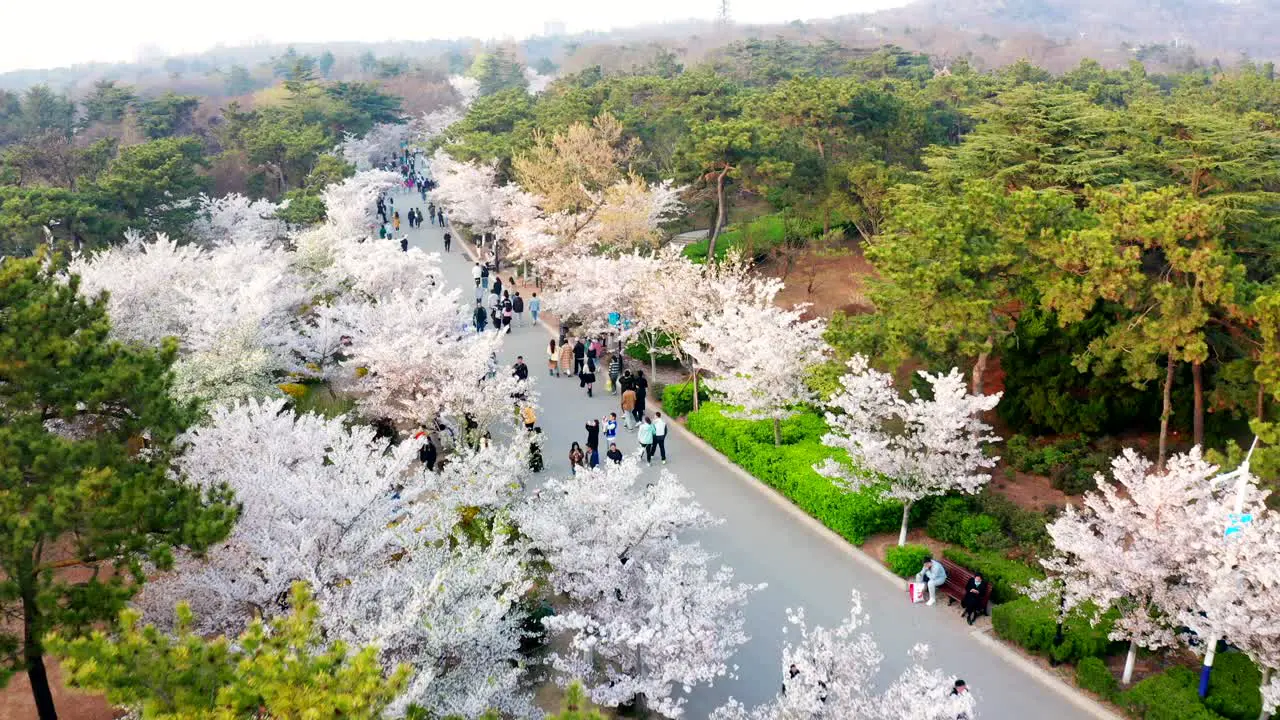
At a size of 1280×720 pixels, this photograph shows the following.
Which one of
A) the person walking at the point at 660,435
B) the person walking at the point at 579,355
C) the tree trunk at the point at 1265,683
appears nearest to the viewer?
the tree trunk at the point at 1265,683

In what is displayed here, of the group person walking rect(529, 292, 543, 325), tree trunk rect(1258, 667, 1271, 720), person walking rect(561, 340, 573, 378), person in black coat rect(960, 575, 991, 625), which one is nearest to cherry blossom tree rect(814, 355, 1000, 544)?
person in black coat rect(960, 575, 991, 625)

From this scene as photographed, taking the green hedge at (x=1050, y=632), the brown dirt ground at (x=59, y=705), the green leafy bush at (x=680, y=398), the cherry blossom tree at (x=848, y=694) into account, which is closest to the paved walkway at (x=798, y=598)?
the green hedge at (x=1050, y=632)

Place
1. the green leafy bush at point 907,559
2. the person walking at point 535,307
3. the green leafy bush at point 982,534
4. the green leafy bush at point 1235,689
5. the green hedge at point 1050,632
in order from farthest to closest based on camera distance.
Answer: the person walking at point 535,307
the green leafy bush at point 982,534
the green leafy bush at point 907,559
the green hedge at point 1050,632
the green leafy bush at point 1235,689

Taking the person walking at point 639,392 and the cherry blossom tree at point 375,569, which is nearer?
the cherry blossom tree at point 375,569

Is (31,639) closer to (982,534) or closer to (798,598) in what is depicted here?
(798,598)

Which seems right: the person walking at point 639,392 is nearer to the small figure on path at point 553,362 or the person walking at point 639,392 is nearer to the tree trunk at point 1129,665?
the small figure on path at point 553,362

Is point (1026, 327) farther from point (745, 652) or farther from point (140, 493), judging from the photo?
point (140, 493)

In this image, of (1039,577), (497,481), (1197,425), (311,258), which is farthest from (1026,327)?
(311,258)
